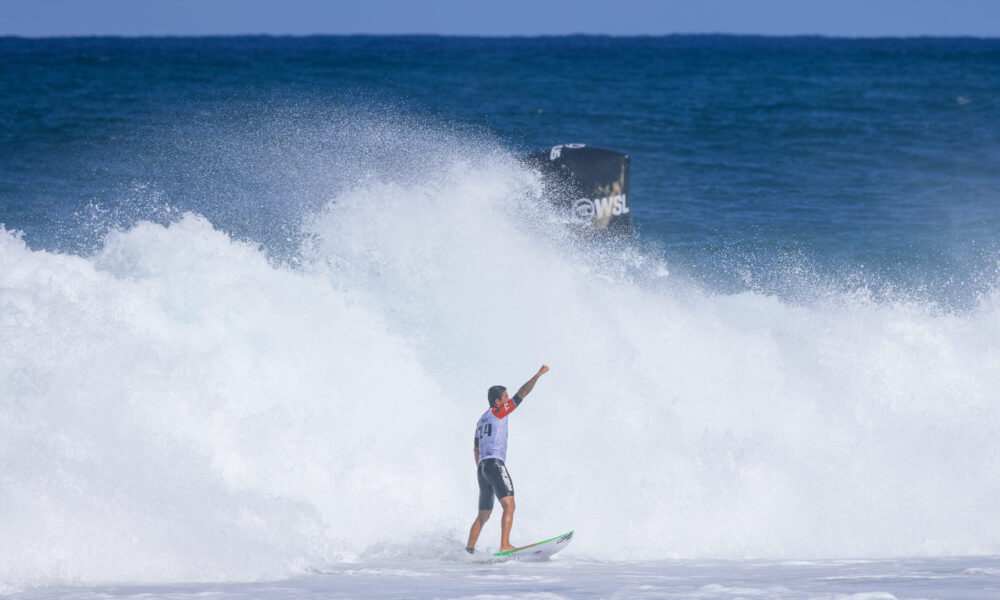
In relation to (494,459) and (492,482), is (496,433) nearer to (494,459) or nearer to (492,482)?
(494,459)

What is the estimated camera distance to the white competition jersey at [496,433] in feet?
27.3

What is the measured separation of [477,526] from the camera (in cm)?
826

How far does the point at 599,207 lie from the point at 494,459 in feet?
15.5

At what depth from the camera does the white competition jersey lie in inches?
328

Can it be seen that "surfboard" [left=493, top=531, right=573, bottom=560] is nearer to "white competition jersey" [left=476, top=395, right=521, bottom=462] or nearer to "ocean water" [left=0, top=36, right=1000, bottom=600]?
"ocean water" [left=0, top=36, right=1000, bottom=600]

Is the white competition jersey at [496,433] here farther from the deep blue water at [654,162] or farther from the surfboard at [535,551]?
the deep blue water at [654,162]

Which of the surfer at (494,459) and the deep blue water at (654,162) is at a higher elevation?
the deep blue water at (654,162)

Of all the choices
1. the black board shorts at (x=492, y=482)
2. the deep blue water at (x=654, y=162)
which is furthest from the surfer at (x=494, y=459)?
the deep blue water at (x=654, y=162)

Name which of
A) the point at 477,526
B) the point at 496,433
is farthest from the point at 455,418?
the point at 477,526

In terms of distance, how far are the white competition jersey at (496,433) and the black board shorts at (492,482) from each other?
6 centimetres

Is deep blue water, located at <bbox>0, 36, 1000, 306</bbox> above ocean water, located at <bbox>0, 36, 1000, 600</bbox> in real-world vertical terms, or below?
above

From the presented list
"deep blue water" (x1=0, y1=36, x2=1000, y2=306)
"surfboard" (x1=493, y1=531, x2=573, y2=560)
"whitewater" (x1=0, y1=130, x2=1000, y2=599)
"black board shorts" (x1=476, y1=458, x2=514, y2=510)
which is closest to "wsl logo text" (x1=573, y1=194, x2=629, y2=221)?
"whitewater" (x1=0, y1=130, x2=1000, y2=599)

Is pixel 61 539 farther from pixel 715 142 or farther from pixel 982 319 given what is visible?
pixel 715 142

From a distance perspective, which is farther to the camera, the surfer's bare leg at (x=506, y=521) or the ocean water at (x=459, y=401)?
the surfer's bare leg at (x=506, y=521)
